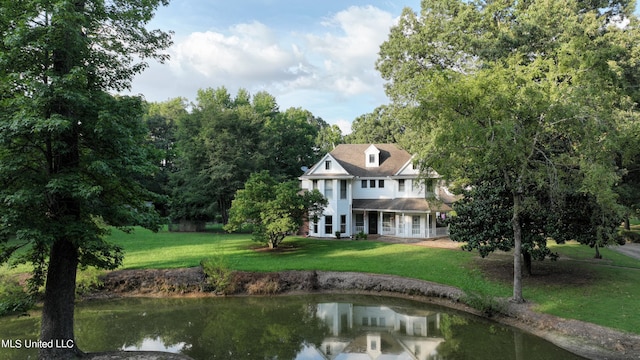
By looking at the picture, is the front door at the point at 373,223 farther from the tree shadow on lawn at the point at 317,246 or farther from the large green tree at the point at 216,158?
the large green tree at the point at 216,158

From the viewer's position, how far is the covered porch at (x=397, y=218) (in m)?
29.8

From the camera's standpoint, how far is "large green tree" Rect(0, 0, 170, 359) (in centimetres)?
795

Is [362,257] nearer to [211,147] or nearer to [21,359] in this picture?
[21,359]

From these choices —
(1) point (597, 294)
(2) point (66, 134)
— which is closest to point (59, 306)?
(2) point (66, 134)

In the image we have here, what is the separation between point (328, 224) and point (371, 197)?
189 inches

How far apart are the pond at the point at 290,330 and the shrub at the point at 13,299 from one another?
4.83 feet

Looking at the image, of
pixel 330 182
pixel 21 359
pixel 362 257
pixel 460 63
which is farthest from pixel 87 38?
pixel 460 63

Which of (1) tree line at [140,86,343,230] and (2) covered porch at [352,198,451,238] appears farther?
(1) tree line at [140,86,343,230]

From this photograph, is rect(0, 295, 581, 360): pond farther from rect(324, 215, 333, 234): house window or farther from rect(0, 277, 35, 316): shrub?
rect(324, 215, 333, 234): house window

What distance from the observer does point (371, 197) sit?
109ft

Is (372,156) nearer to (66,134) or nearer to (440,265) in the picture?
(440,265)

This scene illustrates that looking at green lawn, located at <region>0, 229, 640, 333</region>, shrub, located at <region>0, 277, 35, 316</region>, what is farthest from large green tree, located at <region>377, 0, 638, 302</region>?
shrub, located at <region>0, 277, 35, 316</region>

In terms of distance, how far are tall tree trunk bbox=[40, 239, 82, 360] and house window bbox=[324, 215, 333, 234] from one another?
76.4 ft

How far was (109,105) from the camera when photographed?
901 centimetres
